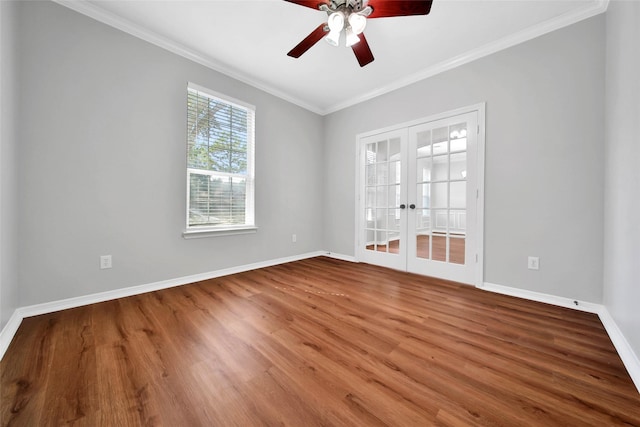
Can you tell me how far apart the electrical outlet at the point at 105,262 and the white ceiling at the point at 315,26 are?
2221mm

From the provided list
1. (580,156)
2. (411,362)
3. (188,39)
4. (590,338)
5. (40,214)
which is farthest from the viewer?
(188,39)

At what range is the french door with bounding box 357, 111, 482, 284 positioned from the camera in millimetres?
2686

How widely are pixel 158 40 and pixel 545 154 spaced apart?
411 cm

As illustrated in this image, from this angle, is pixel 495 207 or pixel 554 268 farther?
pixel 495 207

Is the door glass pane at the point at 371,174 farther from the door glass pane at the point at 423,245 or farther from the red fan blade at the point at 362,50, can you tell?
the red fan blade at the point at 362,50

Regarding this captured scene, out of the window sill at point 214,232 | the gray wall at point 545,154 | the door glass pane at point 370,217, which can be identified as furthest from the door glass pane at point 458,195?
the window sill at point 214,232

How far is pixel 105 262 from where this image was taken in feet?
7.16

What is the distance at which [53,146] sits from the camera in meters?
1.94

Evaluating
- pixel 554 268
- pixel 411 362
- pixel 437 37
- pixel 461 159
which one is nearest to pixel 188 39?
pixel 437 37

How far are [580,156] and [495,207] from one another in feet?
2.49

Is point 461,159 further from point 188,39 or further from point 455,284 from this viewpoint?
point 188,39

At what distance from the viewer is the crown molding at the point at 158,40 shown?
6.75 feet

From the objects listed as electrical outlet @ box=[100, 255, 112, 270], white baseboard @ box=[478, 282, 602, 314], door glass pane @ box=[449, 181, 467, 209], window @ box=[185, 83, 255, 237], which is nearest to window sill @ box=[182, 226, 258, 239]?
window @ box=[185, 83, 255, 237]

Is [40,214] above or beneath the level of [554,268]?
above
